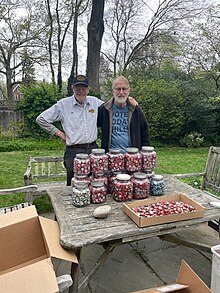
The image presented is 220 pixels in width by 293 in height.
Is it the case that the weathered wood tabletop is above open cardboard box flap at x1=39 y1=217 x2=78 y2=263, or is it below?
above

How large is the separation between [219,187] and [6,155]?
5408mm

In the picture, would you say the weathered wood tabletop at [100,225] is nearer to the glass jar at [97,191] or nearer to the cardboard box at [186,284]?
the glass jar at [97,191]

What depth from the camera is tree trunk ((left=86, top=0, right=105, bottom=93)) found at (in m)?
8.87

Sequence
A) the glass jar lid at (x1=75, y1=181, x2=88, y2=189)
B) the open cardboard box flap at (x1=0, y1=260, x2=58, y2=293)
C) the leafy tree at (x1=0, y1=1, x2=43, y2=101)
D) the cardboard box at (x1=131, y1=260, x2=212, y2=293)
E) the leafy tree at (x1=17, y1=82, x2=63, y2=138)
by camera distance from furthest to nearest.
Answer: the leafy tree at (x1=0, y1=1, x2=43, y2=101) → the leafy tree at (x1=17, y1=82, x2=63, y2=138) → the glass jar lid at (x1=75, y1=181, x2=88, y2=189) → the cardboard box at (x1=131, y1=260, x2=212, y2=293) → the open cardboard box flap at (x1=0, y1=260, x2=58, y2=293)

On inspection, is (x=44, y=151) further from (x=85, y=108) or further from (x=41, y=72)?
(x=41, y=72)

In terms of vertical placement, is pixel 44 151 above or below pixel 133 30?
below

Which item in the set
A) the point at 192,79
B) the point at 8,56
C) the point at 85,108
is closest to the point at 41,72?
the point at 8,56

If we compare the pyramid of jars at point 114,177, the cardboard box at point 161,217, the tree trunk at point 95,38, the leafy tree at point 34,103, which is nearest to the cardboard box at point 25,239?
the pyramid of jars at point 114,177

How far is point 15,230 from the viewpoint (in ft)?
5.66

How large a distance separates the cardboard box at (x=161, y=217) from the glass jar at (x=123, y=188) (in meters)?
0.11

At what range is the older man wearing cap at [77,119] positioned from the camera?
8.40ft

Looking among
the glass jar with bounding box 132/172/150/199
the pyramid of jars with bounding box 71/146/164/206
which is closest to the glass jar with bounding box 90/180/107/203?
the pyramid of jars with bounding box 71/146/164/206

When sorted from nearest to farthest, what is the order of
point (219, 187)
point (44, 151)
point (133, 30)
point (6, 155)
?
point (219, 187) → point (6, 155) → point (44, 151) → point (133, 30)

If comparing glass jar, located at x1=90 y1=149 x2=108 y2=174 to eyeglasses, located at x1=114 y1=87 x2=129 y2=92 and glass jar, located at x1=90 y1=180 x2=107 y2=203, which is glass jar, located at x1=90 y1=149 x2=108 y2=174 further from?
eyeglasses, located at x1=114 y1=87 x2=129 y2=92
